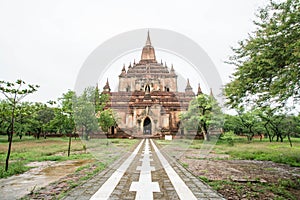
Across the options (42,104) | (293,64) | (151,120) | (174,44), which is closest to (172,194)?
(293,64)

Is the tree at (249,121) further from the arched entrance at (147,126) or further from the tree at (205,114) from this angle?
the arched entrance at (147,126)

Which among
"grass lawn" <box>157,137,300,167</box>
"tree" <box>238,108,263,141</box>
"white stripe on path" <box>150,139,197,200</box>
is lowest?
"grass lawn" <box>157,137,300,167</box>

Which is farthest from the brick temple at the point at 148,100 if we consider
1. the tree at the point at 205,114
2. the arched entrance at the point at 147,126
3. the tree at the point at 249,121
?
the tree at the point at 249,121

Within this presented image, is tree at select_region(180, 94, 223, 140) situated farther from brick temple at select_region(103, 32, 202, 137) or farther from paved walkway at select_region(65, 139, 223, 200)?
paved walkway at select_region(65, 139, 223, 200)

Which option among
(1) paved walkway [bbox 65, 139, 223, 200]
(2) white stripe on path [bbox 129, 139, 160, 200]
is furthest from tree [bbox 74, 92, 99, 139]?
(2) white stripe on path [bbox 129, 139, 160, 200]

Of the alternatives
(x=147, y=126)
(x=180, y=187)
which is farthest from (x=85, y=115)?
(x=147, y=126)

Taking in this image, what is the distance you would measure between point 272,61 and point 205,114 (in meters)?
21.4

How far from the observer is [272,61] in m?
6.72

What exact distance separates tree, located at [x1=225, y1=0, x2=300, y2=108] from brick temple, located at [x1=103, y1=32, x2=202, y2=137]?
26.3m

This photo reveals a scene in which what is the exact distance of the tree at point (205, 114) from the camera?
86.6 ft

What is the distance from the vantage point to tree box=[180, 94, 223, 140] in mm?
26406

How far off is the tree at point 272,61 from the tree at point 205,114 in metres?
17.6

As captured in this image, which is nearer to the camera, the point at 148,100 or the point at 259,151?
the point at 259,151

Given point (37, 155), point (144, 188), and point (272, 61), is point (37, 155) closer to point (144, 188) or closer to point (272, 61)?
point (144, 188)
